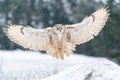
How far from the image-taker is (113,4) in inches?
494

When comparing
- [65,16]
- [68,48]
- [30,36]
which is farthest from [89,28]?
[65,16]

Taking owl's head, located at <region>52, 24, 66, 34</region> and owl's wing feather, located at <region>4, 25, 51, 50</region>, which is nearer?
owl's head, located at <region>52, 24, 66, 34</region>

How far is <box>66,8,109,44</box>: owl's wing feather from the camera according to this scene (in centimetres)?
509

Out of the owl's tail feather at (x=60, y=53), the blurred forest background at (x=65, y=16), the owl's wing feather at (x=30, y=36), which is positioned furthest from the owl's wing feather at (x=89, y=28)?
the blurred forest background at (x=65, y=16)

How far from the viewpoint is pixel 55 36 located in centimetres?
496

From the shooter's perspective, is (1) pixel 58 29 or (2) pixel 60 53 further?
(2) pixel 60 53

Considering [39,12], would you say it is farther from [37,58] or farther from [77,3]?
[37,58]

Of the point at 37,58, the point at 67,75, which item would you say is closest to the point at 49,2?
the point at 37,58

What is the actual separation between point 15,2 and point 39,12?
1.89 meters

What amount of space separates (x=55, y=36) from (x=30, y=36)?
228 mm

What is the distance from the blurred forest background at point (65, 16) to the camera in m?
12.1

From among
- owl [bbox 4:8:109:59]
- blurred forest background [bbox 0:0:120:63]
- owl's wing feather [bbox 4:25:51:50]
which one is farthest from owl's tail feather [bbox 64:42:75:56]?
blurred forest background [bbox 0:0:120:63]

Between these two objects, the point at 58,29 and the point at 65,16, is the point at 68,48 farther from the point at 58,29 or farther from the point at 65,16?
the point at 65,16

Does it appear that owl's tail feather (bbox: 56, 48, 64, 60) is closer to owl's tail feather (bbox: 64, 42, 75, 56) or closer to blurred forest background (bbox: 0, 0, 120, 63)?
owl's tail feather (bbox: 64, 42, 75, 56)
